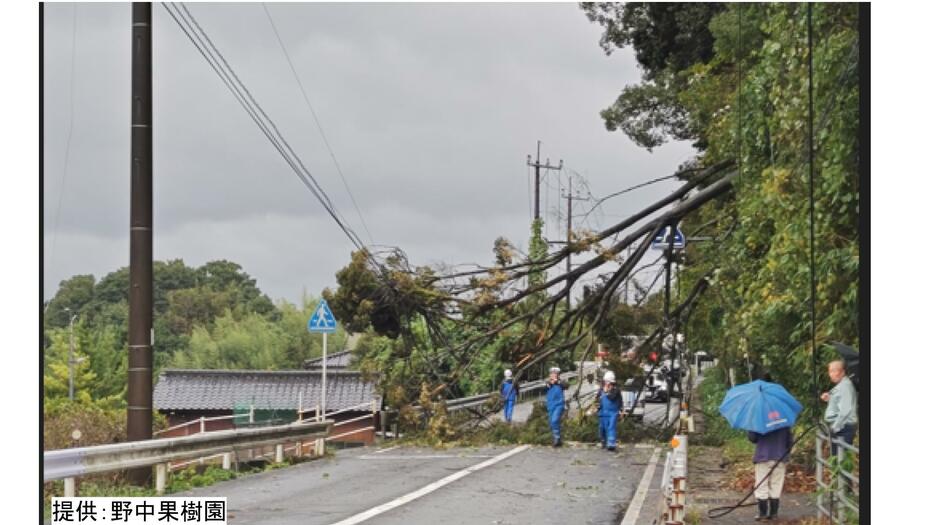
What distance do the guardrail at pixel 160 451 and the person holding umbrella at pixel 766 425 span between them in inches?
223

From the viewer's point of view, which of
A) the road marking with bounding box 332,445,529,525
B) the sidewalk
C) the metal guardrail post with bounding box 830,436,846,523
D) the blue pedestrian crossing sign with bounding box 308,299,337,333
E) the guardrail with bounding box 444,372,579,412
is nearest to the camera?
the metal guardrail post with bounding box 830,436,846,523

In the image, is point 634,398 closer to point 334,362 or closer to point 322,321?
point 334,362

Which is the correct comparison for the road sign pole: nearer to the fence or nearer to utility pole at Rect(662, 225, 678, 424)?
utility pole at Rect(662, 225, 678, 424)

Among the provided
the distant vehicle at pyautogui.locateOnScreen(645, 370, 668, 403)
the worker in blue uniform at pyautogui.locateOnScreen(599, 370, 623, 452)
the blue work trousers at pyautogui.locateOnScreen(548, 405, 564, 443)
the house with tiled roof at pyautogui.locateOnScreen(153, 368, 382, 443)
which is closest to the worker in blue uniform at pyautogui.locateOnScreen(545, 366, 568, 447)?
the blue work trousers at pyautogui.locateOnScreen(548, 405, 564, 443)

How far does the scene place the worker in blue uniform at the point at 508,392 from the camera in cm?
1838

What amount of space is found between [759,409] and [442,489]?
416cm

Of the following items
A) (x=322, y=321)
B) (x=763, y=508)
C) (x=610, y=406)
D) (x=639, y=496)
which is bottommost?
(x=639, y=496)

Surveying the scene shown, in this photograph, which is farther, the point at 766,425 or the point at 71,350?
the point at 71,350

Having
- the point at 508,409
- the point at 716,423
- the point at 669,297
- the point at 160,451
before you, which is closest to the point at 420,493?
the point at 160,451

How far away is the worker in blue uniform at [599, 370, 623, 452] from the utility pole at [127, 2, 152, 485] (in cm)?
784

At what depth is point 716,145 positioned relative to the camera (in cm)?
1877

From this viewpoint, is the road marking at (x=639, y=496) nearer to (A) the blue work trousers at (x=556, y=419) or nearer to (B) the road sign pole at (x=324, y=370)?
Result: (A) the blue work trousers at (x=556, y=419)

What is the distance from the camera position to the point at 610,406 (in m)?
19.4

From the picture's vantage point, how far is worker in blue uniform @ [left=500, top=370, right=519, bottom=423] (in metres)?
18.4
